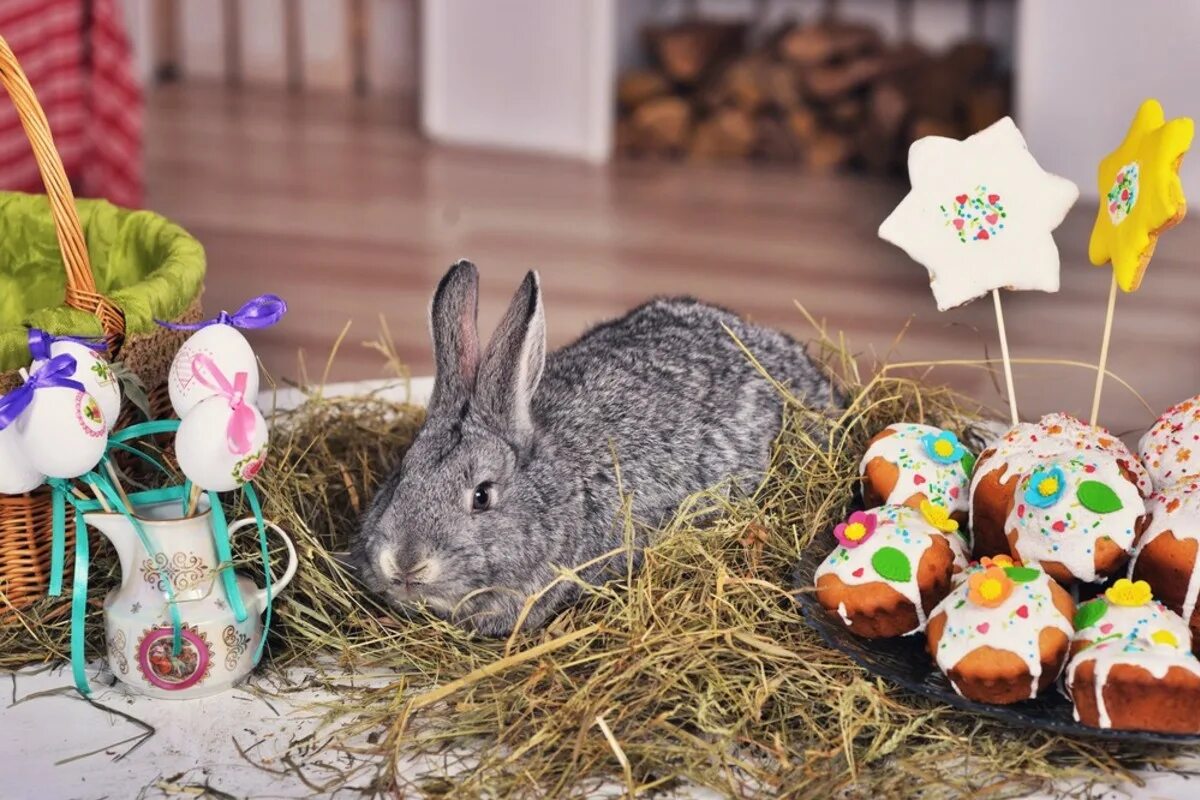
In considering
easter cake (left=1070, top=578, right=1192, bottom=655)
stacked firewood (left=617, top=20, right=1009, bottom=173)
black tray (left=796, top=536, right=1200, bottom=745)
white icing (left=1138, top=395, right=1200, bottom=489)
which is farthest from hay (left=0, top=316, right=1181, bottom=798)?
stacked firewood (left=617, top=20, right=1009, bottom=173)

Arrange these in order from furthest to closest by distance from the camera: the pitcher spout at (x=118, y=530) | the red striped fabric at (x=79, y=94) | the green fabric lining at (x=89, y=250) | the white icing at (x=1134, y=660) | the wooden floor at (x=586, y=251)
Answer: the red striped fabric at (x=79, y=94), the wooden floor at (x=586, y=251), the green fabric lining at (x=89, y=250), the pitcher spout at (x=118, y=530), the white icing at (x=1134, y=660)

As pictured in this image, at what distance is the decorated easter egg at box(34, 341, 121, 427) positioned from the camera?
179cm

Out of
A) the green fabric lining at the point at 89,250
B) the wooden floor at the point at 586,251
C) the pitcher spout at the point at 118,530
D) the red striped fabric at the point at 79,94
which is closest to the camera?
the pitcher spout at the point at 118,530

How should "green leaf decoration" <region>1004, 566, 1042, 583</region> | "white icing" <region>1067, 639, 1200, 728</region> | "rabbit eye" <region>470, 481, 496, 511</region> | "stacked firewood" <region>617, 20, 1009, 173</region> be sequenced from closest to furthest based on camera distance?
"white icing" <region>1067, 639, 1200, 728</region> → "green leaf decoration" <region>1004, 566, 1042, 583</region> → "rabbit eye" <region>470, 481, 496, 511</region> → "stacked firewood" <region>617, 20, 1009, 173</region>

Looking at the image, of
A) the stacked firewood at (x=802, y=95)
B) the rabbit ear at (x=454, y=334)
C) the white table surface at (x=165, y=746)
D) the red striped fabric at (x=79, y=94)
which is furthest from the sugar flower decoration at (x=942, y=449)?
the stacked firewood at (x=802, y=95)

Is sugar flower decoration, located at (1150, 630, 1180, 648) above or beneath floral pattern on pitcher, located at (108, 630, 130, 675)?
above

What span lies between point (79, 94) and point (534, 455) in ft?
8.39

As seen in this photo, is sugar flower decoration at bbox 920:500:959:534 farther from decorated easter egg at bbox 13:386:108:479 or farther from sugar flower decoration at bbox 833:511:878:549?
decorated easter egg at bbox 13:386:108:479

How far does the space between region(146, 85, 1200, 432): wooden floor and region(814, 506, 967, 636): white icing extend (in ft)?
4.24

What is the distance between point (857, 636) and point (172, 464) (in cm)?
A: 93

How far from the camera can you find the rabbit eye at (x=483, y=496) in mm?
1922

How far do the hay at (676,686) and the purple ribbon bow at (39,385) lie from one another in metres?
0.40

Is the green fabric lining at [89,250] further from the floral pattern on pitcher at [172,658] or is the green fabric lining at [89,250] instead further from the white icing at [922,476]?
the white icing at [922,476]

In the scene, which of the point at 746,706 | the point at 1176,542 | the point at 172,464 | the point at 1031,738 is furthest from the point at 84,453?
the point at 1176,542
